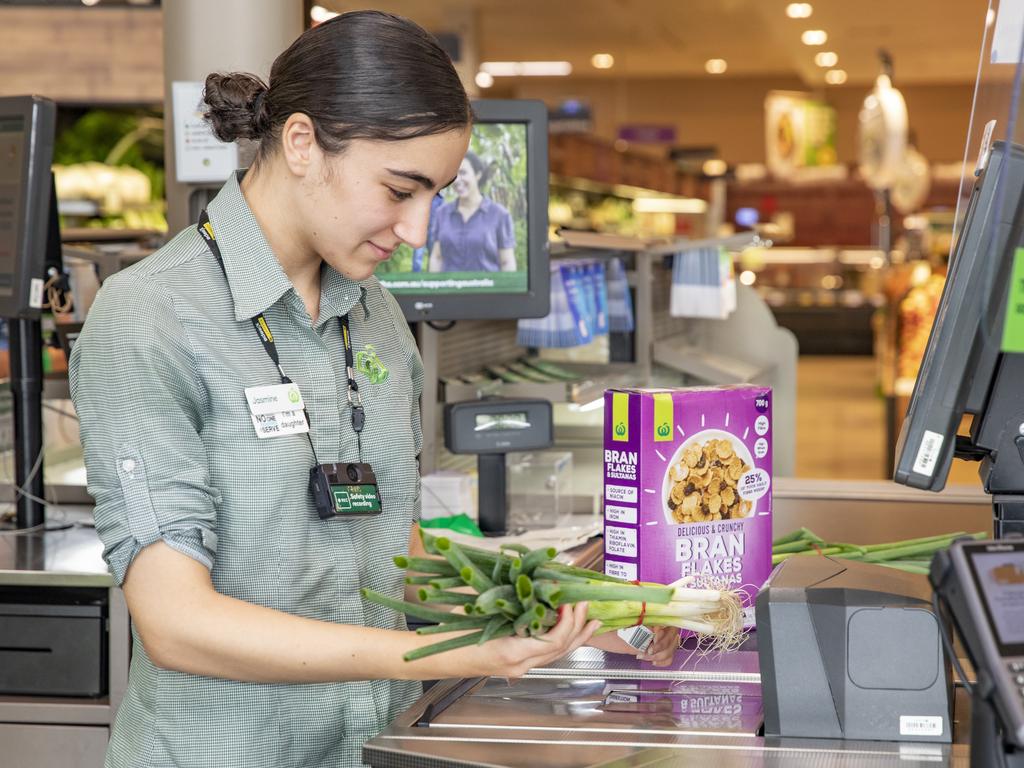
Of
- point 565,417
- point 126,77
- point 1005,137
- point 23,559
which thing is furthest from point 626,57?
point 1005,137

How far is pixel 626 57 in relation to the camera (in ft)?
48.1

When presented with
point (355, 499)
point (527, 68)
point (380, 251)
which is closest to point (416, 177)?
point (380, 251)

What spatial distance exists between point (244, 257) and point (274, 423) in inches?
8.3

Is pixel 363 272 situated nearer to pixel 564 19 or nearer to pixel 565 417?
pixel 565 417

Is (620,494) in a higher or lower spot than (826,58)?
lower

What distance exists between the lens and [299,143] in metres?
1.57

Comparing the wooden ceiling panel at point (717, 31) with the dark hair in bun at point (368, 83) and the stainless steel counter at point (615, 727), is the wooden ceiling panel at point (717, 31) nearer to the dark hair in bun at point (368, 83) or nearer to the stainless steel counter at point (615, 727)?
the dark hair in bun at point (368, 83)

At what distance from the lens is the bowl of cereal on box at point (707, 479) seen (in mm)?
1878

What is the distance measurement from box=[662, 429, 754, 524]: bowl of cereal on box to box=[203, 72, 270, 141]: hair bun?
723mm

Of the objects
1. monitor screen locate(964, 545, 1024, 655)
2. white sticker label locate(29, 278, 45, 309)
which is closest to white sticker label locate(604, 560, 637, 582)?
monitor screen locate(964, 545, 1024, 655)

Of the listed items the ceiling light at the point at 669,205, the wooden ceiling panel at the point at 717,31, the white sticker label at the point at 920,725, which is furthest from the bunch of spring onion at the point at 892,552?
the ceiling light at the point at 669,205

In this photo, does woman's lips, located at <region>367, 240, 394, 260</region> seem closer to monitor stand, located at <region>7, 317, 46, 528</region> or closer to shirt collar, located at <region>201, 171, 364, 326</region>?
shirt collar, located at <region>201, 171, 364, 326</region>

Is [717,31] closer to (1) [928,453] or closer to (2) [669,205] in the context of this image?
(2) [669,205]

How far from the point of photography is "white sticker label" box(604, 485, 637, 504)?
1.87m
